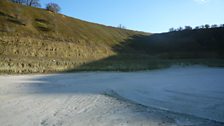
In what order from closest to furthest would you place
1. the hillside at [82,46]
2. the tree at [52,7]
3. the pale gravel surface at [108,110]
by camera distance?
the pale gravel surface at [108,110], the hillside at [82,46], the tree at [52,7]

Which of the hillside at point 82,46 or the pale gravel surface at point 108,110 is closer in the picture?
the pale gravel surface at point 108,110

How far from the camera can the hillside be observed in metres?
38.6

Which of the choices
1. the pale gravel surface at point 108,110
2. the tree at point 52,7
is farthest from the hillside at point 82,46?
the pale gravel surface at point 108,110

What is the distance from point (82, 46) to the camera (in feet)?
168

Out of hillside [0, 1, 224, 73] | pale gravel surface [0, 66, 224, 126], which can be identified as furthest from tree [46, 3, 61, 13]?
pale gravel surface [0, 66, 224, 126]

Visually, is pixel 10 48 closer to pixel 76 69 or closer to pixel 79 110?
pixel 76 69

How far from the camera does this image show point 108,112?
11.7 metres

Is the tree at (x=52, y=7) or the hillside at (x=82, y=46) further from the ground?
the tree at (x=52, y=7)

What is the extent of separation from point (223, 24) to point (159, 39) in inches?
642

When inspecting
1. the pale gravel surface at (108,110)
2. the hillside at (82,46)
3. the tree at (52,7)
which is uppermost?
the tree at (52,7)

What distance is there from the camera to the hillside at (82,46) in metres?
38.6

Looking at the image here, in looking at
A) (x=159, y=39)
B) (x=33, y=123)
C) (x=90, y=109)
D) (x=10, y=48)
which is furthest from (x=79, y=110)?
(x=159, y=39)

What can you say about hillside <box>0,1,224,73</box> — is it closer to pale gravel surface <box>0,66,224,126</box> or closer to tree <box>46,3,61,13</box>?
tree <box>46,3,61,13</box>

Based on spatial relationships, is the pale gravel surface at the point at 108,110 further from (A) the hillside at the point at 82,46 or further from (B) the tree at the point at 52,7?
(B) the tree at the point at 52,7
